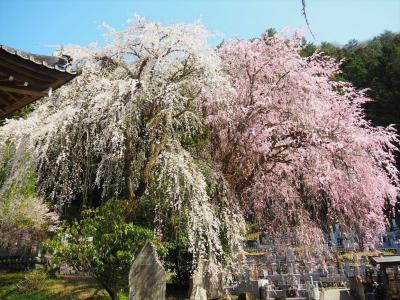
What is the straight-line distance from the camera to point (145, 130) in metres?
8.72

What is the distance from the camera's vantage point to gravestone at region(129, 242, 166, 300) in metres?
4.11

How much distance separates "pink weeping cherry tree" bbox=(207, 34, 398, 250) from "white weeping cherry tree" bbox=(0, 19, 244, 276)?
1171 millimetres

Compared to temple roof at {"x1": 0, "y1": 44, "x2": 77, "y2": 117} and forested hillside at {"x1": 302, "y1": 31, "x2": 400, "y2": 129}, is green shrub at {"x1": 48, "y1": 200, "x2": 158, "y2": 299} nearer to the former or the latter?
temple roof at {"x1": 0, "y1": 44, "x2": 77, "y2": 117}

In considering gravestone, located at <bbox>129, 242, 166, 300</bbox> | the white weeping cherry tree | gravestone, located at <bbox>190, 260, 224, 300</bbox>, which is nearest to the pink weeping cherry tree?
the white weeping cherry tree

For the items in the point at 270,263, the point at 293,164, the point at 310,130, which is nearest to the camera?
the point at 310,130

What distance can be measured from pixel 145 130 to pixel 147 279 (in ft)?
16.7

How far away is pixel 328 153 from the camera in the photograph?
9555 mm

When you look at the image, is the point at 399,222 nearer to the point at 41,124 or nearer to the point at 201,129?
the point at 201,129

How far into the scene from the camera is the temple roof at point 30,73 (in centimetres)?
369

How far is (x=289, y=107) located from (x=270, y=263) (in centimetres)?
639

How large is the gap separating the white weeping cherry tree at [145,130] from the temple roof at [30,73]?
126 inches

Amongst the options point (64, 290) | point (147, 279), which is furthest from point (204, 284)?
point (147, 279)

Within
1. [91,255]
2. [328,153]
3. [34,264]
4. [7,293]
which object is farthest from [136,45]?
[34,264]

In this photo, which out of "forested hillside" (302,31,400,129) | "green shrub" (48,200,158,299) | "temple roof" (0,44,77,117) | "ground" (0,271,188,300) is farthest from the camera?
"forested hillside" (302,31,400,129)
